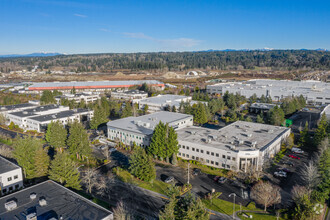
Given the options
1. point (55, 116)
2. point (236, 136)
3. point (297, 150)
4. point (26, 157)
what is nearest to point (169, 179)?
point (236, 136)

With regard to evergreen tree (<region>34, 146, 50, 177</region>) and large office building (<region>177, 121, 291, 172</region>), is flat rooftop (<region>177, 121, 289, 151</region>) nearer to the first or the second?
large office building (<region>177, 121, 291, 172</region>)

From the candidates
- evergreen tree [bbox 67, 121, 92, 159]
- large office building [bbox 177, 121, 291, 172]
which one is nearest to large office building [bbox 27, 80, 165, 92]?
large office building [bbox 177, 121, 291, 172]

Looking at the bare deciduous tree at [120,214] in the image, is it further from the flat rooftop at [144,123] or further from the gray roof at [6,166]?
the flat rooftop at [144,123]

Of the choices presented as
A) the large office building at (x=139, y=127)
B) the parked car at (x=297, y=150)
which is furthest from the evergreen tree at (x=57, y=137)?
the parked car at (x=297, y=150)

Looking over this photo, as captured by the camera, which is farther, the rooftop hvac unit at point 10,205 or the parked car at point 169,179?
the parked car at point 169,179

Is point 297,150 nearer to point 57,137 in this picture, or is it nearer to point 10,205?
point 57,137

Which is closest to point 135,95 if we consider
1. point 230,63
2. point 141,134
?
point 141,134

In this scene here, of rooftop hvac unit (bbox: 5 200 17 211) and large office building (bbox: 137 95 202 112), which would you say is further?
large office building (bbox: 137 95 202 112)
